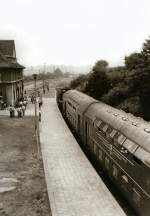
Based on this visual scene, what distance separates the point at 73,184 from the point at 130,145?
492 centimetres

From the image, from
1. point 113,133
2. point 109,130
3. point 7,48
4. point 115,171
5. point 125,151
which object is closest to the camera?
point 125,151

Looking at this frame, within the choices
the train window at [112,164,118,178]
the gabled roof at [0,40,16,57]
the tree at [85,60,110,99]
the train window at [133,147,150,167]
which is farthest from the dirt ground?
the gabled roof at [0,40,16,57]

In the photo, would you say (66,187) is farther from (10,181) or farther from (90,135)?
(90,135)

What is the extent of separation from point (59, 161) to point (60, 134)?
901cm

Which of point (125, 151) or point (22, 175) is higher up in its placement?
point (125, 151)

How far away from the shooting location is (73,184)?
53.3 ft

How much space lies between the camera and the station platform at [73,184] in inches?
518

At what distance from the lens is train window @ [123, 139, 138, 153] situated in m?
12.0

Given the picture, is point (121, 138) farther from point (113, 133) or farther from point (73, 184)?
point (73, 184)

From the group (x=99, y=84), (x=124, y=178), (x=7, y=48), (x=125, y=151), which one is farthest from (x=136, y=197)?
(x=7, y=48)

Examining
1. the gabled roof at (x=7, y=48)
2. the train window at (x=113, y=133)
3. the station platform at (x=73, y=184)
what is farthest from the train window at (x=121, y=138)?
the gabled roof at (x=7, y=48)

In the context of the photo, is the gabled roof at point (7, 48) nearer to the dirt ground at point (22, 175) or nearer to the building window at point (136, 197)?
the dirt ground at point (22, 175)

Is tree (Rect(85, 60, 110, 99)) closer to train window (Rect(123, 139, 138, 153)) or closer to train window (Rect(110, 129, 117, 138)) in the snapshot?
train window (Rect(110, 129, 117, 138))

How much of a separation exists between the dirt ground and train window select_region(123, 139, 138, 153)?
3958 mm
